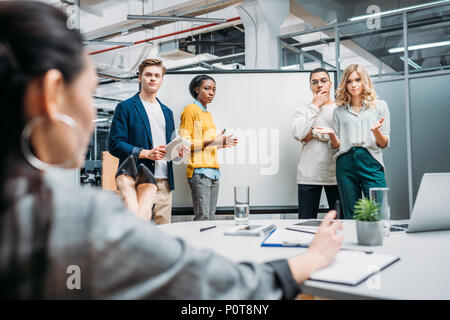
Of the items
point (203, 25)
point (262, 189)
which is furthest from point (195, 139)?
point (203, 25)

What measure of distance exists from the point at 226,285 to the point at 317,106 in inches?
104

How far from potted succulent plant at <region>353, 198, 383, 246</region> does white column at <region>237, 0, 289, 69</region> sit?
12.2 ft

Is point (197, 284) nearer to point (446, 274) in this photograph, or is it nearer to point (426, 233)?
point (446, 274)

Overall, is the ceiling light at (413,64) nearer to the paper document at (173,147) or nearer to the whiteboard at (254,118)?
the whiteboard at (254,118)

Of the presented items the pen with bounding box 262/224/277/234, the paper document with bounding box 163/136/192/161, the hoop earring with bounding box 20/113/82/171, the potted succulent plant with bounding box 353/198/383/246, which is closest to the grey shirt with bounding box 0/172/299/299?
the hoop earring with bounding box 20/113/82/171

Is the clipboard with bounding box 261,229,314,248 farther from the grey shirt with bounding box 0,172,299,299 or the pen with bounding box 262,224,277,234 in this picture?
the grey shirt with bounding box 0,172,299,299

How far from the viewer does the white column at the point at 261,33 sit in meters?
4.62

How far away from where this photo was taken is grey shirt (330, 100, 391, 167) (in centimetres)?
255

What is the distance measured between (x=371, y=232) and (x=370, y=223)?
29 millimetres

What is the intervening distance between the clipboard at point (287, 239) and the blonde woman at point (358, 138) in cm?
139

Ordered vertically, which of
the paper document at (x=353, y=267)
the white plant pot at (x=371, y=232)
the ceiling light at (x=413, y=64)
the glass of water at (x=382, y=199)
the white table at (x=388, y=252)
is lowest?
the white table at (x=388, y=252)

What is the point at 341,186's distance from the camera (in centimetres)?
263

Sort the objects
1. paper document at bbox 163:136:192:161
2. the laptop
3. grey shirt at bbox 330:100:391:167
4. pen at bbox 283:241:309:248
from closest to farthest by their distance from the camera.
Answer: pen at bbox 283:241:309:248 → the laptop → paper document at bbox 163:136:192:161 → grey shirt at bbox 330:100:391:167

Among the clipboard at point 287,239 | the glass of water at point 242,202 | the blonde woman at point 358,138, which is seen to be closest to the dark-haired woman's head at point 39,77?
the clipboard at point 287,239
